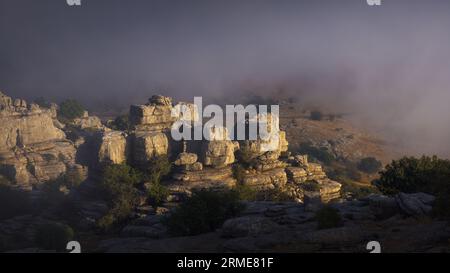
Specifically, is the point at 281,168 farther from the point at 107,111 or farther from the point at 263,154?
the point at 107,111

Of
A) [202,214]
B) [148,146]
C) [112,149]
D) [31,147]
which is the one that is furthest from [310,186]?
[31,147]

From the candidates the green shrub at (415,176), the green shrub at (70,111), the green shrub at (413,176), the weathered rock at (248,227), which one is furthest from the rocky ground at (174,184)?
the green shrub at (70,111)

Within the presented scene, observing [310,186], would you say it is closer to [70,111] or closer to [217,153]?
[217,153]

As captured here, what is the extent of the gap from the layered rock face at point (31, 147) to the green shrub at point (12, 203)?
9.34 feet

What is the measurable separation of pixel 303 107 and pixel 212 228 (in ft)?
337

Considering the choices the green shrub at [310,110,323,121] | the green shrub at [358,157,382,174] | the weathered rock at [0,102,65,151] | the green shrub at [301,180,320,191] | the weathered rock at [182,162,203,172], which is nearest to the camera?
the weathered rock at [182,162,203,172]

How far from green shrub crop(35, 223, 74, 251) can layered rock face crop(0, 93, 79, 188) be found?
56.8 feet

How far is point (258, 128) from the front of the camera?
2707 inches

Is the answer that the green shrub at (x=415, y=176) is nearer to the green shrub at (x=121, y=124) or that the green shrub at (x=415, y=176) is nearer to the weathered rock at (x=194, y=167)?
the weathered rock at (x=194, y=167)

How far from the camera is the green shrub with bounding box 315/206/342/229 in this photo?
122 ft

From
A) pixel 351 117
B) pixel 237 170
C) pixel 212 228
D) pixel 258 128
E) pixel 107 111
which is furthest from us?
pixel 107 111

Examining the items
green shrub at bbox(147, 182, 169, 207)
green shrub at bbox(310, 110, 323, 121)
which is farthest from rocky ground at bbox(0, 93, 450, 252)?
green shrub at bbox(310, 110, 323, 121)

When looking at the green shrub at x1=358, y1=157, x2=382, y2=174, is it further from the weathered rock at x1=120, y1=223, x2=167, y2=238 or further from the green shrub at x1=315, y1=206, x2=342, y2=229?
the green shrub at x1=315, y1=206, x2=342, y2=229
